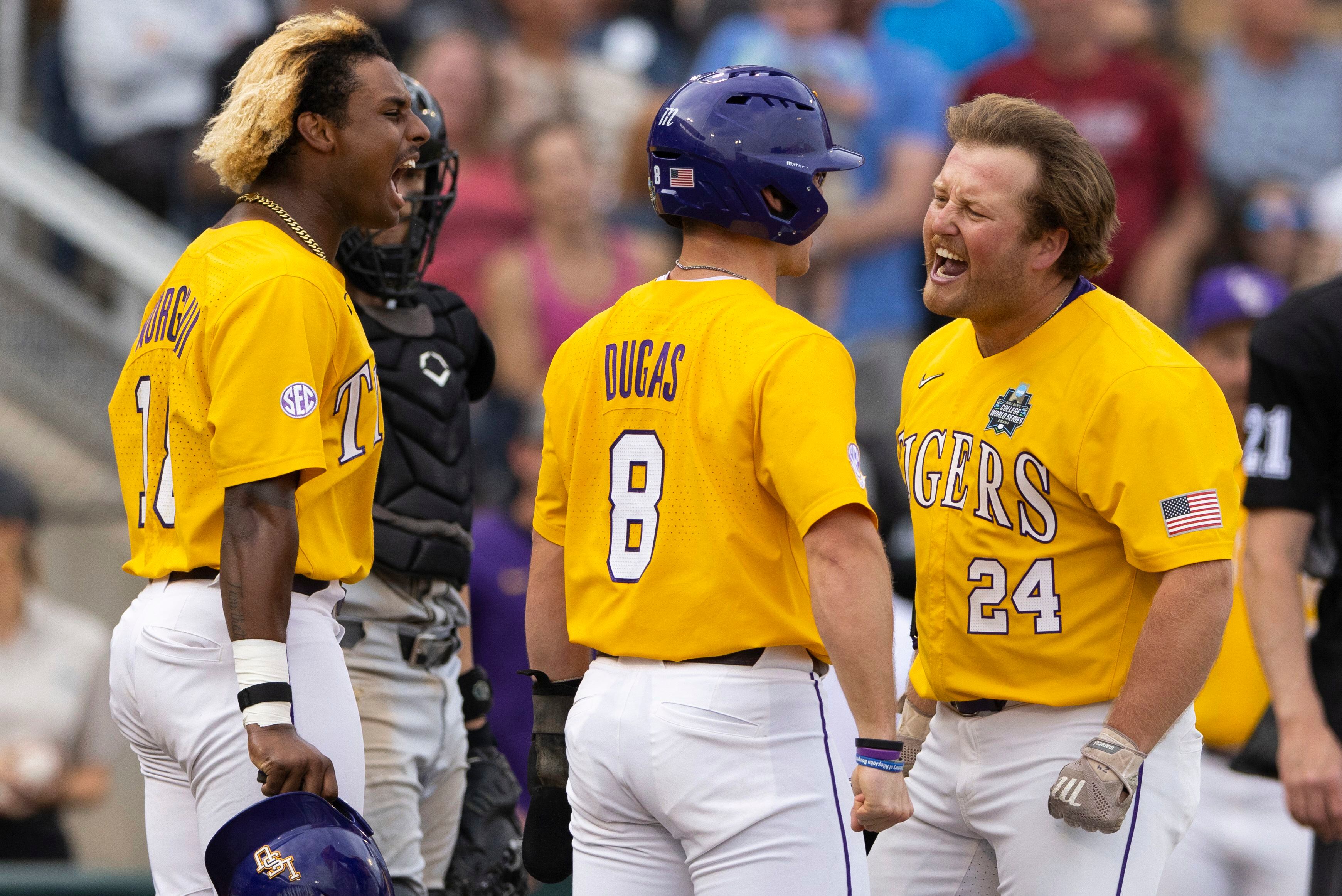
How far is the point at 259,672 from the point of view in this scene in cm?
309

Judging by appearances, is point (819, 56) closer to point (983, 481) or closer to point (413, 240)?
point (413, 240)

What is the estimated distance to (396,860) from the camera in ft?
13.7

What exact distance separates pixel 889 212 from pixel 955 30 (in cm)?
161

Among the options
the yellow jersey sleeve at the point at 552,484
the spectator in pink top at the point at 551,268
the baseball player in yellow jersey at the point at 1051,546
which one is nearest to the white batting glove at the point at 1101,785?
the baseball player in yellow jersey at the point at 1051,546

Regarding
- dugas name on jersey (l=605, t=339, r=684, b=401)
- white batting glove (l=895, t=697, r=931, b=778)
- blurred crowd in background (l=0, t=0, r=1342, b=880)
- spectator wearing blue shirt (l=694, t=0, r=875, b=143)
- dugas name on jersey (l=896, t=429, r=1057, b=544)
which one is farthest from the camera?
spectator wearing blue shirt (l=694, t=0, r=875, b=143)

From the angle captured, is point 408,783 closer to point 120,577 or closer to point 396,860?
point 396,860

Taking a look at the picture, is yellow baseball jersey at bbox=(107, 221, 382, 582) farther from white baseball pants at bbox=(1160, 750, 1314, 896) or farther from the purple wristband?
white baseball pants at bbox=(1160, 750, 1314, 896)

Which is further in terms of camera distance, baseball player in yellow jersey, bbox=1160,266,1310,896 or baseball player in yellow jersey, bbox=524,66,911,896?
baseball player in yellow jersey, bbox=1160,266,1310,896

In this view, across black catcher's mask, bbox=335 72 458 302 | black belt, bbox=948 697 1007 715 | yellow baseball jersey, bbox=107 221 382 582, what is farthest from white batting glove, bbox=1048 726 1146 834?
black catcher's mask, bbox=335 72 458 302

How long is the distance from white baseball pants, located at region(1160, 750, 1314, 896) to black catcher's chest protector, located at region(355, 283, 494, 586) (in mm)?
2584

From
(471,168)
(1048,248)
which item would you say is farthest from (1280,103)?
(1048,248)

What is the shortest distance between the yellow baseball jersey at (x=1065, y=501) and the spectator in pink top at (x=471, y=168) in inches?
189

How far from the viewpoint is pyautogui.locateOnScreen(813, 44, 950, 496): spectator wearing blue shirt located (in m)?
8.55

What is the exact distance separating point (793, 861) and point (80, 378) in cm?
548
